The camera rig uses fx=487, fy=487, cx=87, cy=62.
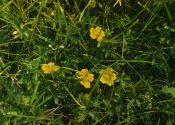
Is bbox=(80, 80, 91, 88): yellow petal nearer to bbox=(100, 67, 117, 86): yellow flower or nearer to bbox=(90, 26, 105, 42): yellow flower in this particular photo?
bbox=(100, 67, 117, 86): yellow flower

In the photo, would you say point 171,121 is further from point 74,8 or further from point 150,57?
point 74,8

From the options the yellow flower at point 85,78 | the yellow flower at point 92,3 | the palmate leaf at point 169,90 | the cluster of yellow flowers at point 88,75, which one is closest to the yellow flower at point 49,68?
the cluster of yellow flowers at point 88,75

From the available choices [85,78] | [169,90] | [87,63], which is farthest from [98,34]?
[169,90]

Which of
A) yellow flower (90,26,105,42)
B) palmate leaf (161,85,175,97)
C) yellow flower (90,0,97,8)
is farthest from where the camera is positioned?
yellow flower (90,0,97,8)

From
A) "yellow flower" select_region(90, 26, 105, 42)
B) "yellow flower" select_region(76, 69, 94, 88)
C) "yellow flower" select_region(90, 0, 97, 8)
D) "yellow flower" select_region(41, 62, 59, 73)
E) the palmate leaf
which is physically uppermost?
"yellow flower" select_region(90, 0, 97, 8)

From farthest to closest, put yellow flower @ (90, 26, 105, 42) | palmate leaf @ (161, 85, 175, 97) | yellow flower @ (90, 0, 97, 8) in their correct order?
yellow flower @ (90, 0, 97, 8)
yellow flower @ (90, 26, 105, 42)
palmate leaf @ (161, 85, 175, 97)

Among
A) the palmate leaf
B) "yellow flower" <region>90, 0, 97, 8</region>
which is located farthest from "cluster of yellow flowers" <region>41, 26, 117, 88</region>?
"yellow flower" <region>90, 0, 97, 8</region>

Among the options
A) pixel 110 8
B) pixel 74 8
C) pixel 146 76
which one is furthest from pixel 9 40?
pixel 146 76
